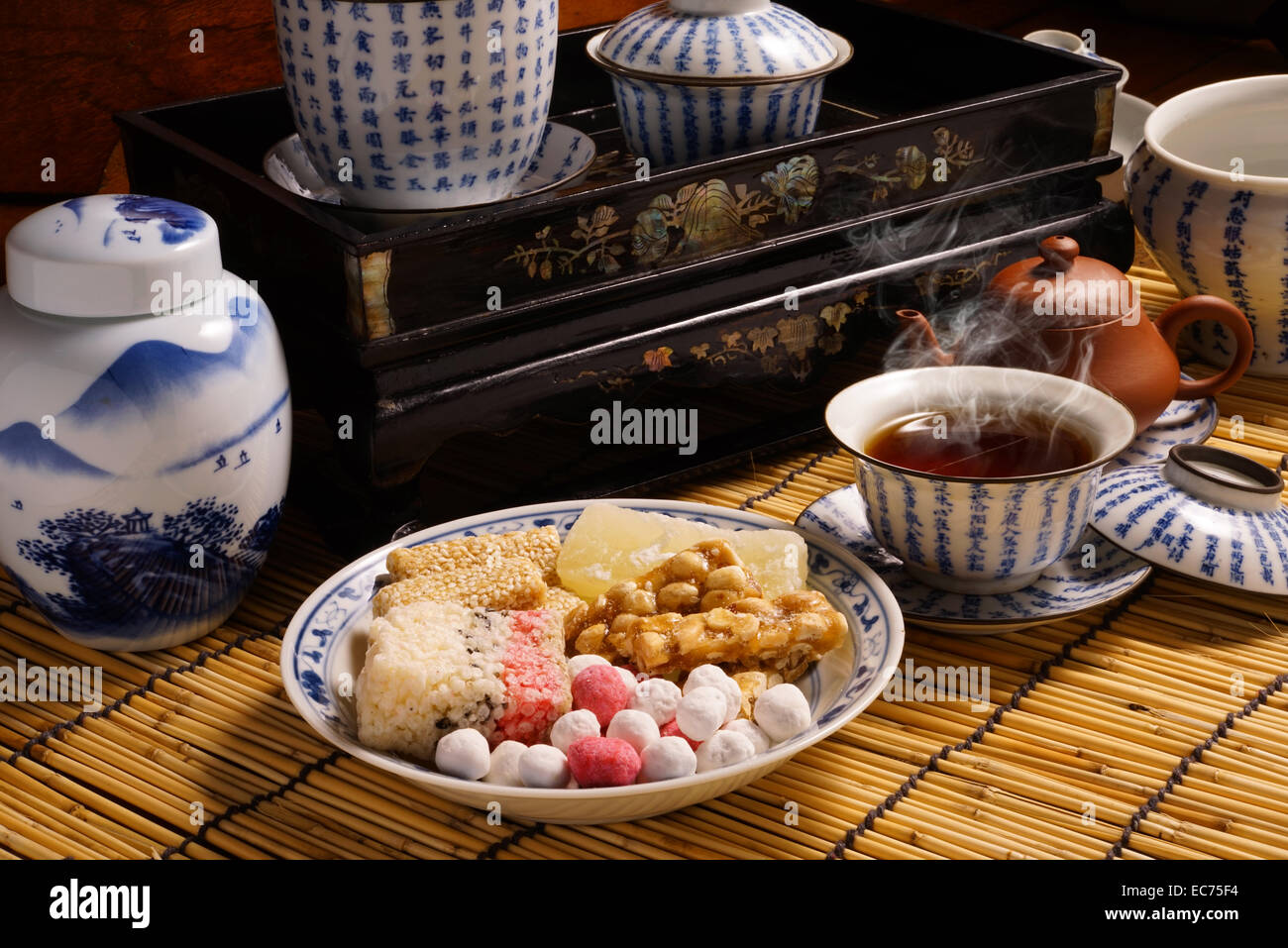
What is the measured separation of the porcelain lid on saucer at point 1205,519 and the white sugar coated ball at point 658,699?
1.13ft

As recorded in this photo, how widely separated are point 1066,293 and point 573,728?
0.54 metres

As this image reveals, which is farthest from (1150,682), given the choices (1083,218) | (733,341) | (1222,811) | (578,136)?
(578,136)

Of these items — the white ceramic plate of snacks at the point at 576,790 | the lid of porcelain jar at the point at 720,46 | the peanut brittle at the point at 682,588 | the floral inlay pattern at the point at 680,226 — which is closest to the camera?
the white ceramic plate of snacks at the point at 576,790

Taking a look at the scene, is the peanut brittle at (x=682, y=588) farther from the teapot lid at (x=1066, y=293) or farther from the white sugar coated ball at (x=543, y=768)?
the teapot lid at (x=1066, y=293)

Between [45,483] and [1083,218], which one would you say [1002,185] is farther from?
[45,483]

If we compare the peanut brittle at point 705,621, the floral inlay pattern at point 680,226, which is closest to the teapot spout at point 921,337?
the floral inlay pattern at point 680,226

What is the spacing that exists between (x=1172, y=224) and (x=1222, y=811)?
0.62 m

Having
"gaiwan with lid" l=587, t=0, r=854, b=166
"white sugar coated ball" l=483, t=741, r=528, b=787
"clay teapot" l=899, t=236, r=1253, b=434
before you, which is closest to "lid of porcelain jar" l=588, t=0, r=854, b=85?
"gaiwan with lid" l=587, t=0, r=854, b=166

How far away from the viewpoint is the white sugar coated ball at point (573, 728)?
74cm

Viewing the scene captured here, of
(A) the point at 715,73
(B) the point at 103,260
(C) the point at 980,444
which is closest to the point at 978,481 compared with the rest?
(C) the point at 980,444

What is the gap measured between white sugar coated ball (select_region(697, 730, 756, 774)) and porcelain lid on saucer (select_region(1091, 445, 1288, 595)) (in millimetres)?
340

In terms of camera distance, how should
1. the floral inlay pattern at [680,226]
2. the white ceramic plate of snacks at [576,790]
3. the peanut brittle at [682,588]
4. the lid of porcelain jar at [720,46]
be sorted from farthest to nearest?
1. the lid of porcelain jar at [720,46]
2. the floral inlay pattern at [680,226]
3. the peanut brittle at [682,588]
4. the white ceramic plate of snacks at [576,790]

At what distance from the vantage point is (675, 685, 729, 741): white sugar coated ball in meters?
0.74

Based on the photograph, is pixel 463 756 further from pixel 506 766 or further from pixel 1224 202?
pixel 1224 202
